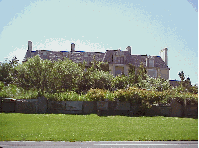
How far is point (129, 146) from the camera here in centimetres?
673

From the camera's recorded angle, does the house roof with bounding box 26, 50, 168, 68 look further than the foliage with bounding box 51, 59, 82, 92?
Yes

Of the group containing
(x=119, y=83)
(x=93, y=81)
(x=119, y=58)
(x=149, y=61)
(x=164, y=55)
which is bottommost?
(x=119, y=83)

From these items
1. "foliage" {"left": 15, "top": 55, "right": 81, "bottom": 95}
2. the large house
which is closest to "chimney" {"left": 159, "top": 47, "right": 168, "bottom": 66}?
the large house

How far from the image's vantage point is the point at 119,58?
34.4 meters

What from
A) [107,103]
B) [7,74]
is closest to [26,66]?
[7,74]

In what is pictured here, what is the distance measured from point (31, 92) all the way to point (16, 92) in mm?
1571

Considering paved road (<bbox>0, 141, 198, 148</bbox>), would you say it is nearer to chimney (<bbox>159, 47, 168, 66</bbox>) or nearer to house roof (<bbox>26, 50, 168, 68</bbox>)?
house roof (<bbox>26, 50, 168, 68</bbox>)

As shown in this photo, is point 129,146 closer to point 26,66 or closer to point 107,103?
point 107,103

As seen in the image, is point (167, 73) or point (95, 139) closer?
point (95, 139)

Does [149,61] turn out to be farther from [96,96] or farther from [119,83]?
[96,96]

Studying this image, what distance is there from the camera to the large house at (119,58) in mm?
34219

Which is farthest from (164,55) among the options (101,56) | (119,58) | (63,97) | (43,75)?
(63,97)

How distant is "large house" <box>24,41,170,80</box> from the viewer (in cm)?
3422

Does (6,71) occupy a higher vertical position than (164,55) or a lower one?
lower
